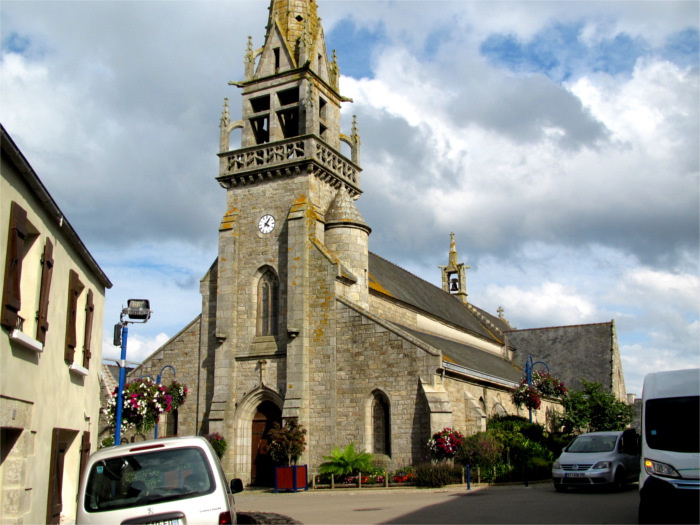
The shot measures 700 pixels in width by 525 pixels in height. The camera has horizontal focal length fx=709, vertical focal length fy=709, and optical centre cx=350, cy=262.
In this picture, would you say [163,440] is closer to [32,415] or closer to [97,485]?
[97,485]

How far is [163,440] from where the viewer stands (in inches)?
332

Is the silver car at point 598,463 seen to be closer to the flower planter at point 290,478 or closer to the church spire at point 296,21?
the flower planter at point 290,478

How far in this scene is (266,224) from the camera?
28.0 m

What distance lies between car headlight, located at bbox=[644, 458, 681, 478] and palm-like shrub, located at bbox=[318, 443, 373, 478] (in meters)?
13.4

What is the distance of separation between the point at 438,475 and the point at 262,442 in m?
7.63

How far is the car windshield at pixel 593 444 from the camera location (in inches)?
717

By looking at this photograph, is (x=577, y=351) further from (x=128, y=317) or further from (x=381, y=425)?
(x=128, y=317)

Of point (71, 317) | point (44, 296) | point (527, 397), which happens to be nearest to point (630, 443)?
point (71, 317)

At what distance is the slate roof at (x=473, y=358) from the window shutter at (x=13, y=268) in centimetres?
1823

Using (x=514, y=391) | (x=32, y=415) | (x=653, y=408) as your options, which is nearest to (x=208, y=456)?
(x=32, y=415)

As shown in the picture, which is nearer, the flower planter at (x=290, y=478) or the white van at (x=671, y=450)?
the white van at (x=671, y=450)

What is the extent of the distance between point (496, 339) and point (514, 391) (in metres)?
13.3

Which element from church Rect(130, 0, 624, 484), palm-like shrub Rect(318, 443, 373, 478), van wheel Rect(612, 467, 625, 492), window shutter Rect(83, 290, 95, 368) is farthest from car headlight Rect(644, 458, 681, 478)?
palm-like shrub Rect(318, 443, 373, 478)

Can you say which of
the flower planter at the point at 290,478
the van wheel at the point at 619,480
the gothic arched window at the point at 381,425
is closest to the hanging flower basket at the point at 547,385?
the gothic arched window at the point at 381,425
